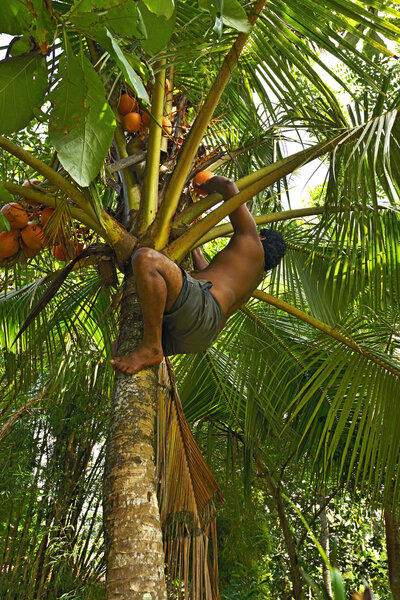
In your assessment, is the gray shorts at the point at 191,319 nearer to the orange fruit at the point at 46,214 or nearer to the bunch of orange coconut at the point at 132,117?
the orange fruit at the point at 46,214

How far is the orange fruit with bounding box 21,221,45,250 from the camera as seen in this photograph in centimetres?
257

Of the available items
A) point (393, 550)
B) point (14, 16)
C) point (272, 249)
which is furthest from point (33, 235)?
point (393, 550)

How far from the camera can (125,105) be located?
2924 millimetres

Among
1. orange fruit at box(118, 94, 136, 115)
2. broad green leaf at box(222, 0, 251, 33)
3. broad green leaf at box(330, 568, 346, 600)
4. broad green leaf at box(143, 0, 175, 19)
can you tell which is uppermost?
orange fruit at box(118, 94, 136, 115)

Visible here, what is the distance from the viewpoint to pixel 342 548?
6.57m

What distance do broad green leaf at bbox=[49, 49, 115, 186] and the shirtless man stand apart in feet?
2.79

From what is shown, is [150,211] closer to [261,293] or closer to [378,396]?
[261,293]

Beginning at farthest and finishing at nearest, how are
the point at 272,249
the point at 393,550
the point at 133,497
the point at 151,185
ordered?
1. the point at 393,550
2. the point at 272,249
3. the point at 151,185
4. the point at 133,497

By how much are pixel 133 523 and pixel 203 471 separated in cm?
113

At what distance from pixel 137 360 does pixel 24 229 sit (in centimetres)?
93

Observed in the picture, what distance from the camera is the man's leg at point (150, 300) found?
2.02 metres

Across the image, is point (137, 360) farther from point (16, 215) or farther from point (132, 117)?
point (132, 117)

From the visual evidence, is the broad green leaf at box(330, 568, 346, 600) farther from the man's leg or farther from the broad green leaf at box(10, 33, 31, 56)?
the man's leg

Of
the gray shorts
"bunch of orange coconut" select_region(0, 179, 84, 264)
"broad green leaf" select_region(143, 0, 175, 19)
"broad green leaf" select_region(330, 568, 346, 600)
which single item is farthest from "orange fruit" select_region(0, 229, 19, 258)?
"broad green leaf" select_region(330, 568, 346, 600)
